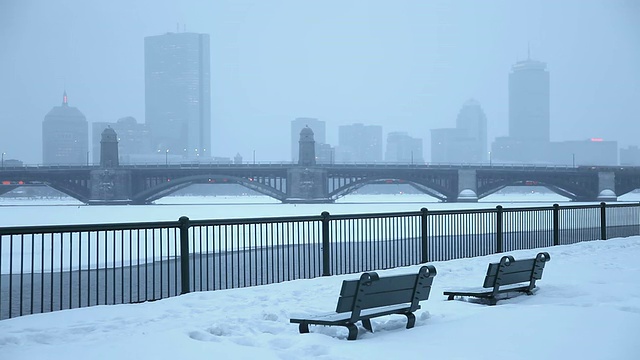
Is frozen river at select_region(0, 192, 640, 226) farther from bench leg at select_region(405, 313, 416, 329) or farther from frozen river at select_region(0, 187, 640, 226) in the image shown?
bench leg at select_region(405, 313, 416, 329)

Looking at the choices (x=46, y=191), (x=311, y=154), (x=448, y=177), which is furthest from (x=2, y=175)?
(x=46, y=191)

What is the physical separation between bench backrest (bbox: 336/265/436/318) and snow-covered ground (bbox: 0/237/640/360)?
0.37 metres

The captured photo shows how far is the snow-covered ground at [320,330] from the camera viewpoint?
7.00 m

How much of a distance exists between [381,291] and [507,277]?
3.16 meters

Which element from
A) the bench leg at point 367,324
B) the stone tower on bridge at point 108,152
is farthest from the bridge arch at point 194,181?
the bench leg at point 367,324

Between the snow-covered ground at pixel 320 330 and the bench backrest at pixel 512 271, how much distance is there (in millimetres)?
327

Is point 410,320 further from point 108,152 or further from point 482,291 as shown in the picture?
point 108,152

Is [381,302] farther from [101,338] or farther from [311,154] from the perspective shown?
[311,154]

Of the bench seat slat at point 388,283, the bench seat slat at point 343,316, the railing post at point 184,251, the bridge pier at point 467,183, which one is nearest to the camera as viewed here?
the bench seat slat at point 388,283

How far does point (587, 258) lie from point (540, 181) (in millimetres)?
82632

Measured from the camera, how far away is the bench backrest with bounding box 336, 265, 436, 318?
7691 mm

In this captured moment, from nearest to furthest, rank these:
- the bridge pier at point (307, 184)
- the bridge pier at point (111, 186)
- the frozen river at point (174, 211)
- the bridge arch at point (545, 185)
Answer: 1. the frozen river at point (174, 211)
2. the bridge arch at point (545, 185)
3. the bridge pier at point (307, 184)
4. the bridge pier at point (111, 186)

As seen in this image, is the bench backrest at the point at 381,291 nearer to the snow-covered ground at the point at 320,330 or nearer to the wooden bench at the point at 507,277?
the snow-covered ground at the point at 320,330

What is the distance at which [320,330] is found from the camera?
8312 mm
